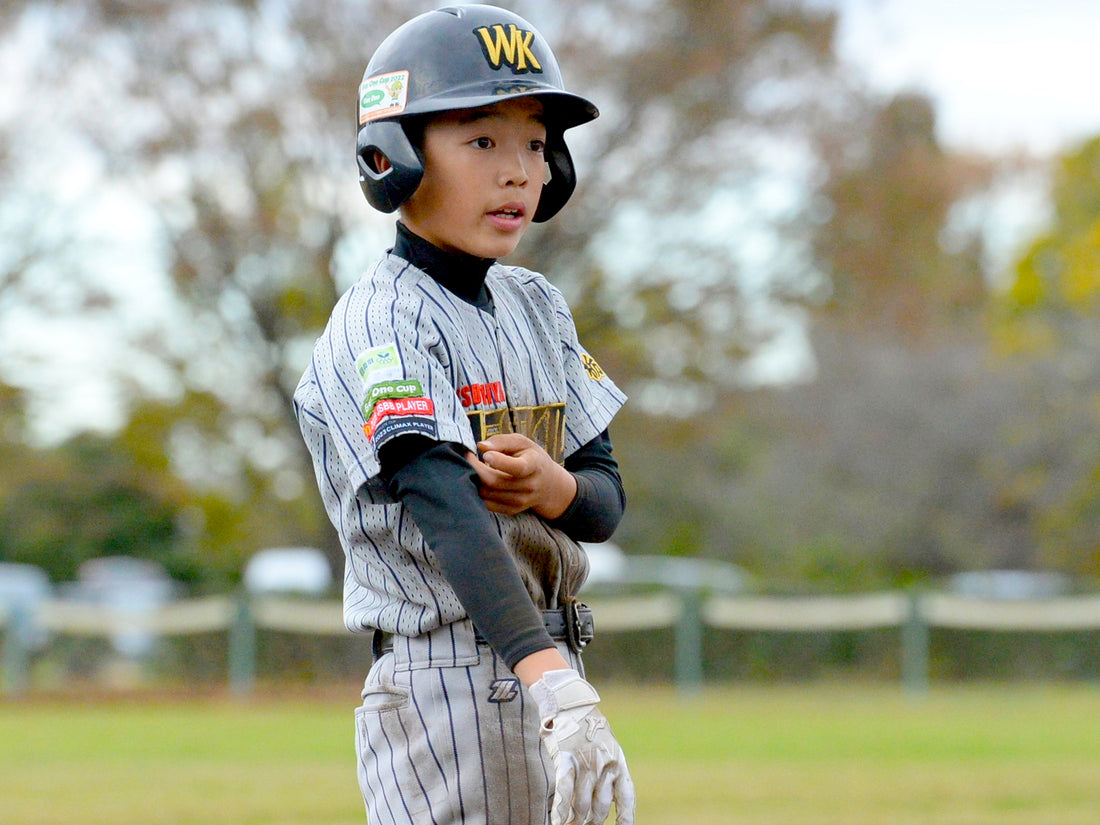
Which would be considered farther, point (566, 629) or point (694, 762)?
point (694, 762)

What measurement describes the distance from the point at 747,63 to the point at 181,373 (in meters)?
7.95

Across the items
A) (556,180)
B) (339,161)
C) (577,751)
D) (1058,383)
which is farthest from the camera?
(1058,383)

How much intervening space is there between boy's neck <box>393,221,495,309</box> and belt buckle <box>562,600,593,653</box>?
1.75 ft

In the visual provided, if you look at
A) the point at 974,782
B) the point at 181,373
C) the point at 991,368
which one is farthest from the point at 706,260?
the point at 991,368

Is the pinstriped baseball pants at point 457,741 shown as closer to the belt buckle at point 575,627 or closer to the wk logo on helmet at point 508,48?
the belt buckle at point 575,627

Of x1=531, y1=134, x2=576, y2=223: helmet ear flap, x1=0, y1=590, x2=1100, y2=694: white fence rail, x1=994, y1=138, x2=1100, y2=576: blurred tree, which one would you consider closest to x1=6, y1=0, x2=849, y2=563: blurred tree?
x1=0, y1=590, x2=1100, y2=694: white fence rail

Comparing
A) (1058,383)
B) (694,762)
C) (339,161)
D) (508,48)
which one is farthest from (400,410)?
(1058,383)

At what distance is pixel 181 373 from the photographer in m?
19.6

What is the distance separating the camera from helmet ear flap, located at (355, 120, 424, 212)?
8.35 feet

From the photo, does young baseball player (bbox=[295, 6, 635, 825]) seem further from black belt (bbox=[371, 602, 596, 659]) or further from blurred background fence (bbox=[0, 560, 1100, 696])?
blurred background fence (bbox=[0, 560, 1100, 696])

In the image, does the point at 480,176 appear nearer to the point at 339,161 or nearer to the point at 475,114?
the point at 475,114

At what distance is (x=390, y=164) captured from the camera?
8.41ft

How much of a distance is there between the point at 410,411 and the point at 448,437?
0.07 meters

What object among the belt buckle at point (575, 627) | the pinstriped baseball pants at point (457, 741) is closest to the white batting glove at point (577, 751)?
the pinstriped baseball pants at point (457, 741)
